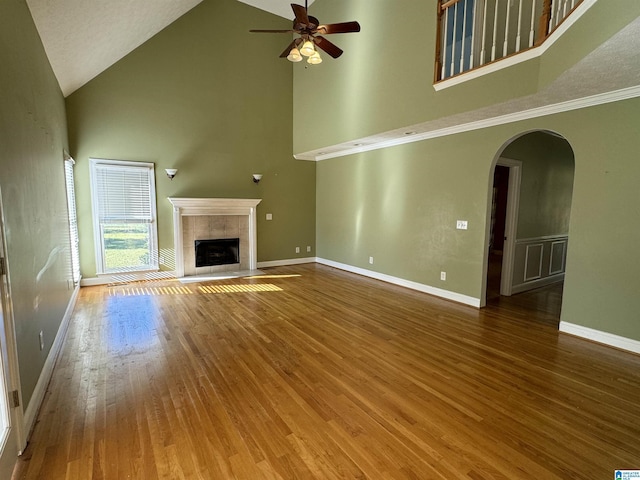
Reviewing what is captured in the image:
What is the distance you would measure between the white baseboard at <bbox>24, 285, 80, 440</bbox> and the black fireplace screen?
9.11 ft

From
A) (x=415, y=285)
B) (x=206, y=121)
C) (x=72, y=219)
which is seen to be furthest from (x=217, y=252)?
(x=415, y=285)

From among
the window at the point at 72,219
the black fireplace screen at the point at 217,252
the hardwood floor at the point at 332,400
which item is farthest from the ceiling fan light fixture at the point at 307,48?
the black fireplace screen at the point at 217,252

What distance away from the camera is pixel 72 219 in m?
4.85

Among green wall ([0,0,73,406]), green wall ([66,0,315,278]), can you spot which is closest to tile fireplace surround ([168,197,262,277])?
green wall ([66,0,315,278])

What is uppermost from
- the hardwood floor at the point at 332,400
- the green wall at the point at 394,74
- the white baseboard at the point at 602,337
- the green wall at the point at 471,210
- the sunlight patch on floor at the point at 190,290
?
the green wall at the point at 394,74

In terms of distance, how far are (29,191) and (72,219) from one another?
2.87 metres

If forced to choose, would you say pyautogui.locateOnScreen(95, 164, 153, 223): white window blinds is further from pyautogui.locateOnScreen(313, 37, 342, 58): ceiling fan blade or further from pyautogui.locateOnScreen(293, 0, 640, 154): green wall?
pyautogui.locateOnScreen(313, 37, 342, 58): ceiling fan blade

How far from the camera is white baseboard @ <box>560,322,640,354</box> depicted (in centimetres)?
319

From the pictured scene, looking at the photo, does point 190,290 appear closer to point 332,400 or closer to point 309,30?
point 332,400

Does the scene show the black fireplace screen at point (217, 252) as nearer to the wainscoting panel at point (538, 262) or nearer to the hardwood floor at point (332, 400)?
the hardwood floor at point (332, 400)

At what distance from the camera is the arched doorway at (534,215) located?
4973 mm

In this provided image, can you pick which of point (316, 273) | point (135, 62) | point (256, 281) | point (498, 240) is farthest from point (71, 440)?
point (498, 240)

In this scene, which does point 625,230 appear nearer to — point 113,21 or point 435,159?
point 435,159

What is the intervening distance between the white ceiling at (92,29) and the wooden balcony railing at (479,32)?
3.94m
